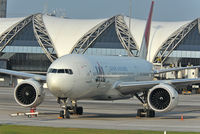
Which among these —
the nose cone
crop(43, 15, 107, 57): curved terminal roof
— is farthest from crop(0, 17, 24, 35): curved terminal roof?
the nose cone

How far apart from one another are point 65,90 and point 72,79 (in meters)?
0.83

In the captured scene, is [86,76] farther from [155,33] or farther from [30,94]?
[155,33]

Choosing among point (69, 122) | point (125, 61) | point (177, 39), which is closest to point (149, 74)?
point (125, 61)

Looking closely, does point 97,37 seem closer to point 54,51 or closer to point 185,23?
point 54,51

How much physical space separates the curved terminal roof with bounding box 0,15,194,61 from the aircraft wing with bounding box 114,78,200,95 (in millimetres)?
68199

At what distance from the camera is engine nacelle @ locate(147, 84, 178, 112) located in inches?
1302

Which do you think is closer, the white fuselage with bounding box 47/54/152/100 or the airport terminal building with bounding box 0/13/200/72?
the white fuselage with bounding box 47/54/152/100

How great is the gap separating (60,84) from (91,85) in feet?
9.16

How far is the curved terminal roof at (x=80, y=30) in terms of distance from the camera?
10550 centimetres

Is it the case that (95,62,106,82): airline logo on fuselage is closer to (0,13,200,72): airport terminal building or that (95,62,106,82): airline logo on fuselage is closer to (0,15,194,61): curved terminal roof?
(0,13,200,72): airport terminal building

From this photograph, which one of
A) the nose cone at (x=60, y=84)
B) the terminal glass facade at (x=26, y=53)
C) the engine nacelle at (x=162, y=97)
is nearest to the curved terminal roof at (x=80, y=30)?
the terminal glass facade at (x=26, y=53)

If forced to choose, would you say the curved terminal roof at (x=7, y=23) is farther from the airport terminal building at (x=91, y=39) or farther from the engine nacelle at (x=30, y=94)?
the engine nacelle at (x=30, y=94)

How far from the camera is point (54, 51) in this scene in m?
109

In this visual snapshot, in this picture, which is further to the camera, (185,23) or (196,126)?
(185,23)
